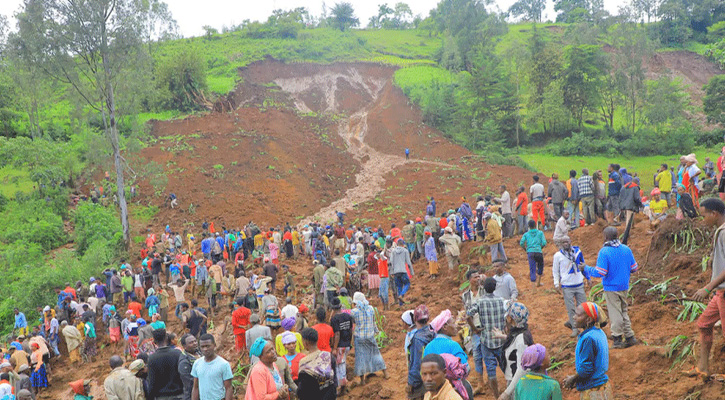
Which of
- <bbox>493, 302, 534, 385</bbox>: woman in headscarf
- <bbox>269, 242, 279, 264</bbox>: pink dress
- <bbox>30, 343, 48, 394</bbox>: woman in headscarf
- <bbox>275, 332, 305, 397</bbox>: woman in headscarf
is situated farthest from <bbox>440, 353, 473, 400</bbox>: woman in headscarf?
<bbox>269, 242, 279, 264</bbox>: pink dress

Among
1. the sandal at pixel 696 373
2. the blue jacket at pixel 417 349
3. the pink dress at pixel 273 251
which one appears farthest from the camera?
the pink dress at pixel 273 251

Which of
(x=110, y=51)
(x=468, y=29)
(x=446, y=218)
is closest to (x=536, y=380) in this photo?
(x=446, y=218)

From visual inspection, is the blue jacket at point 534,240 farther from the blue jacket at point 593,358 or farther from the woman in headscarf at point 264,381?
the woman in headscarf at point 264,381

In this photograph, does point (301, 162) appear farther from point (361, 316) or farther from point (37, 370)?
point (361, 316)

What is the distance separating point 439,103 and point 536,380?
4100 cm

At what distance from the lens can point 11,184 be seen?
30625mm

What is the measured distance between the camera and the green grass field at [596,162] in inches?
1404

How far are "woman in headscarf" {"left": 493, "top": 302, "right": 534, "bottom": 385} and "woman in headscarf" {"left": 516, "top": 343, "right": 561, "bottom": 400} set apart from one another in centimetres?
120

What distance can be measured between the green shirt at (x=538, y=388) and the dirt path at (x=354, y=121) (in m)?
22.6

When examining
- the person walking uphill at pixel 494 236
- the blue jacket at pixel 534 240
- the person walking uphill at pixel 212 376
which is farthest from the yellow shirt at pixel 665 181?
the person walking uphill at pixel 212 376

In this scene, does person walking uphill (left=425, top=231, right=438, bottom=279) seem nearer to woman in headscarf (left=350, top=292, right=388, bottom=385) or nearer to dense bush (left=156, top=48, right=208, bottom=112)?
woman in headscarf (left=350, top=292, right=388, bottom=385)

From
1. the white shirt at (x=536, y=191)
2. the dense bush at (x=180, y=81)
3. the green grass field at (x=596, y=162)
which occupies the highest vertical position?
the dense bush at (x=180, y=81)

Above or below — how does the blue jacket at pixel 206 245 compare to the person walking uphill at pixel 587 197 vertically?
below

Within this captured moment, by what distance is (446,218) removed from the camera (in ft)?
50.8
